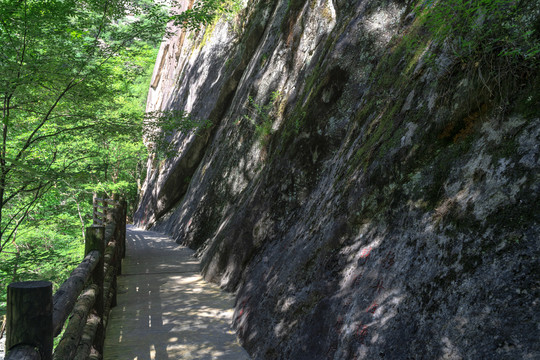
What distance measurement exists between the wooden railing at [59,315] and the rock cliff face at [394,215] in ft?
5.36

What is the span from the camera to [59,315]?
8.57 ft

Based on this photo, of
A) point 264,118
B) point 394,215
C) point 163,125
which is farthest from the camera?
point 163,125

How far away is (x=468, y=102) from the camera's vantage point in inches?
114

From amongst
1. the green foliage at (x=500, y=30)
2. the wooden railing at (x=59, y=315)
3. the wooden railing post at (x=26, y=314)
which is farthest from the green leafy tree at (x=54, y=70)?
the green foliage at (x=500, y=30)

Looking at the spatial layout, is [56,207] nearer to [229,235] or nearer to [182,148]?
[182,148]

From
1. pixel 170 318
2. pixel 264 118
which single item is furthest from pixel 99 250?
Answer: pixel 264 118

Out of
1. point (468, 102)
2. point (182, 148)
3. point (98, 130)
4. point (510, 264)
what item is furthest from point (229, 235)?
point (182, 148)

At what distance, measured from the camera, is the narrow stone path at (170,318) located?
4574 millimetres

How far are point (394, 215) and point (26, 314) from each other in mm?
2416

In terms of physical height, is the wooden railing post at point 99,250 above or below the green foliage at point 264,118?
below

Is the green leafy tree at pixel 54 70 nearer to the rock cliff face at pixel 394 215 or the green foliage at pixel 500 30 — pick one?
the rock cliff face at pixel 394 215

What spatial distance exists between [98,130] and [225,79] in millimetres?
7017

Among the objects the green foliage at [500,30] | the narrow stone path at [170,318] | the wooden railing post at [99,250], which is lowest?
the narrow stone path at [170,318]

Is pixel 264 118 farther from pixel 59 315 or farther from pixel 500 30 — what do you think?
pixel 59 315
